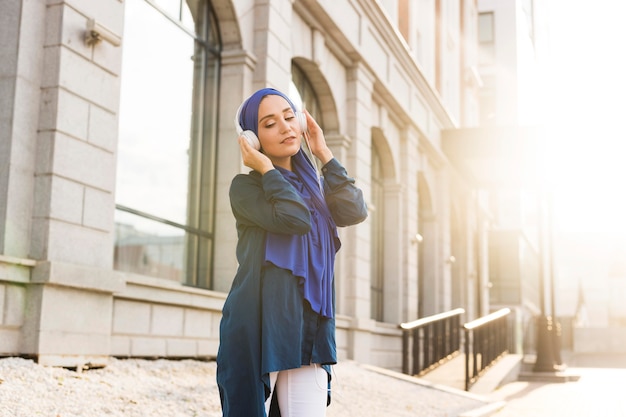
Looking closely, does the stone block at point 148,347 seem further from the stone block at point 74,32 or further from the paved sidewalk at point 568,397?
the paved sidewalk at point 568,397

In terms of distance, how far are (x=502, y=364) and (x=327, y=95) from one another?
6.16 meters

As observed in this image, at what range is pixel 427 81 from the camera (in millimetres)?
18906

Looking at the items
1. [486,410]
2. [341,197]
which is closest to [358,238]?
[486,410]

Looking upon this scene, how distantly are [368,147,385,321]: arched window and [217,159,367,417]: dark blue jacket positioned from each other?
13.3 metres

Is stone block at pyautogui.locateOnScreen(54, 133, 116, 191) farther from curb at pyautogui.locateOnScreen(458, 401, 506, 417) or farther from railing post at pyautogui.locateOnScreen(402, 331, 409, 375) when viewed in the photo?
railing post at pyautogui.locateOnScreen(402, 331, 409, 375)

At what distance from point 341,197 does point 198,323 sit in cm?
572

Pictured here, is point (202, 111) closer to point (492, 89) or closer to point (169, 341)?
point (169, 341)

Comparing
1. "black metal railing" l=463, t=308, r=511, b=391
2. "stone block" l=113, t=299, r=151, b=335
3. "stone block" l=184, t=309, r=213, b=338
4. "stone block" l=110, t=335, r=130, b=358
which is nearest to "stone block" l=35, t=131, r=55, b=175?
"stone block" l=113, t=299, r=151, b=335

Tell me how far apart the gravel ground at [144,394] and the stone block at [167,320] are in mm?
284

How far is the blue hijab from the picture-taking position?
2875 mm

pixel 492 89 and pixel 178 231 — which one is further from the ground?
pixel 492 89

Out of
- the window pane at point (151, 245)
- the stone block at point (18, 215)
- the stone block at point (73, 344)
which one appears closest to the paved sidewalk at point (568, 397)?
the window pane at point (151, 245)

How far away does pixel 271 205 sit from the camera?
2912 mm

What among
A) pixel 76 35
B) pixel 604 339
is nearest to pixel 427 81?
pixel 76 35
